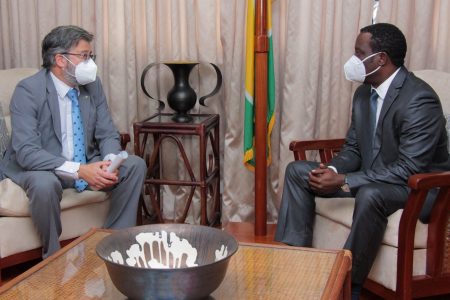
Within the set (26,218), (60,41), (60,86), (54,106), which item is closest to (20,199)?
(26,218)

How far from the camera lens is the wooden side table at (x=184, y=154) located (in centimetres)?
289

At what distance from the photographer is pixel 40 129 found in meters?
2.55

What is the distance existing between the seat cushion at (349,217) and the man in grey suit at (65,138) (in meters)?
0.83

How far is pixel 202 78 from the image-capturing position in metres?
3.19

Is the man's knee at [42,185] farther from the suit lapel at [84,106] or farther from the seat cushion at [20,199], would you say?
the suit lapel at [84,106]

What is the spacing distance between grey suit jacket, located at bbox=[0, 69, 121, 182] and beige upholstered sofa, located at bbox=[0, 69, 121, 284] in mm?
117

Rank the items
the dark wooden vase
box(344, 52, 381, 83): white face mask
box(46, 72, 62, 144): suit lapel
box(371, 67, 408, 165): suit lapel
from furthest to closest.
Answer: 1. the dark wooden vase
2. box(46, 72, 62, 144): suit lapel
3. box(344, 52, 381, 83): white face mask
4. box(371, 67, 408, 165): suit lapel

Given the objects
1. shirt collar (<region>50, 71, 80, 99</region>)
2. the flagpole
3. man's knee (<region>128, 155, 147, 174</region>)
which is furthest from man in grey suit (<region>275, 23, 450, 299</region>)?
shirt collar (<region>50, 71, 80, 99</region>)

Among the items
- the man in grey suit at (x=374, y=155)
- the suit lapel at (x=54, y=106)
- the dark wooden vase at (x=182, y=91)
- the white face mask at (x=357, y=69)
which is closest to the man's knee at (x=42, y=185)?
the suit lapel at (x=54, y=106)

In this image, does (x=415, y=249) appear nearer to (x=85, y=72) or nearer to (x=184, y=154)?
(x=184, y=154)

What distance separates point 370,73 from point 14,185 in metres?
1.57

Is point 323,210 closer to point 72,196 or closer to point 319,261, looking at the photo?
point 319,261

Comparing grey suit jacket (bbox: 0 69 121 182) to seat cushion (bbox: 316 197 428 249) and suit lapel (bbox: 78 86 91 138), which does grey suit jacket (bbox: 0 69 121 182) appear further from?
seat cushion (bbox: 316 197 428 249)

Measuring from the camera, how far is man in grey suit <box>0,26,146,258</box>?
2451mm
